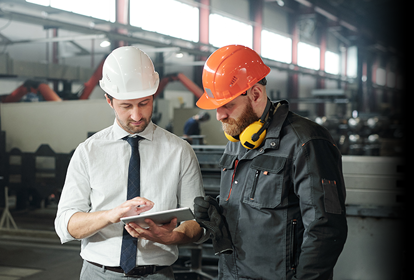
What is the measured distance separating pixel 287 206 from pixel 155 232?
0.50 meters

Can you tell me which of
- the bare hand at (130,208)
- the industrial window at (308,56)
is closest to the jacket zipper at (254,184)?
the bare hand at (130,208)

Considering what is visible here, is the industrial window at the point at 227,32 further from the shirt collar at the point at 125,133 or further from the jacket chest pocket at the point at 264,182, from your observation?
the jacket chest pocket at the point at 264,182

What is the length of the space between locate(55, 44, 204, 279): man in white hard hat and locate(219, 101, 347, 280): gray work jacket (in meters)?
0.22

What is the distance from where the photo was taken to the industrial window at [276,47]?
15914 mm

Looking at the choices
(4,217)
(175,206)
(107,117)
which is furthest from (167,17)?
(175,206)

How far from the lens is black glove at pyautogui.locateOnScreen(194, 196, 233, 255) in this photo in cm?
156

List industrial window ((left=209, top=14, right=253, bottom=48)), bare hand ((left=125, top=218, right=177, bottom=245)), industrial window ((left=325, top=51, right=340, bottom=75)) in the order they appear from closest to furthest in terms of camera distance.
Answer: bare hand ((left=125, top=218, right=177, bottom=245)) < industrial window ((left=209, top=14, right=253, bottom=48)) < industrial window ((left=325, top=51, right=340, bottom=75))

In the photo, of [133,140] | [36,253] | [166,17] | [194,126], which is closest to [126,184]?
[133,140]

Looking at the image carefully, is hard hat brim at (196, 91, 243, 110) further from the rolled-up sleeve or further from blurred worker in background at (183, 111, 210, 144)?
blurred worker in background at (183, 111, 210, 144)

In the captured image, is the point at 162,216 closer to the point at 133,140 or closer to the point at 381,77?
the point at 133,140

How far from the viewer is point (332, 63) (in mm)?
22203

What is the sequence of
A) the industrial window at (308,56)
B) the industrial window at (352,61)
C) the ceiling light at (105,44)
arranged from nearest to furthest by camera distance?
the ceiling light at (105,44), the industrial window at (308,56), the industrial window at (352,61)

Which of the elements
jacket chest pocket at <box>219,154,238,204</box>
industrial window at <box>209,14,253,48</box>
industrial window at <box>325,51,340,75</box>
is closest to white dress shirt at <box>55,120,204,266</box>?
jacket chest pocket at <box>219,154,238,204</box>

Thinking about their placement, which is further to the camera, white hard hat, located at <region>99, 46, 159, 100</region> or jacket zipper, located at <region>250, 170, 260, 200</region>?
white hard hat, located at <region>99, 46, 159, 100</region>
